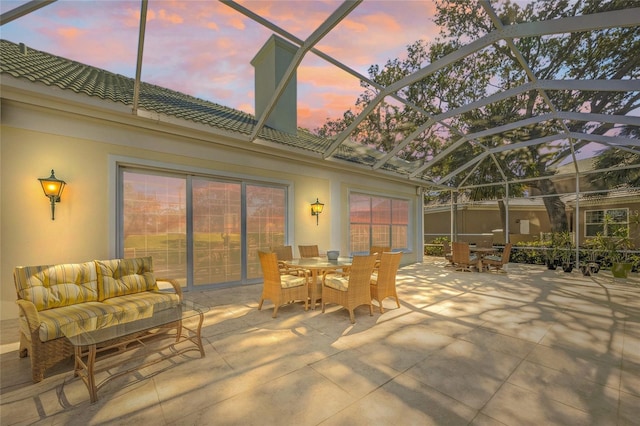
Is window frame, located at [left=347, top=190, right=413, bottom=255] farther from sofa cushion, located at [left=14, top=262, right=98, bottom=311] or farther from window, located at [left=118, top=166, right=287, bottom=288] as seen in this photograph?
sofa cushion, located at [left=14, top=262, right=98, bottom=311]

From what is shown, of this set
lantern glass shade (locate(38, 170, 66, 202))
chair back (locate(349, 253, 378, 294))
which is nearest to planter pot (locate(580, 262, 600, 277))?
chair back (locate(349, 253, 378, 294))

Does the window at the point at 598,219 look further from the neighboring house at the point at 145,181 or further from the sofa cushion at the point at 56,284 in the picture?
the sofa cushion at the point at 56,284

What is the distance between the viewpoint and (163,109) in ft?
14.8

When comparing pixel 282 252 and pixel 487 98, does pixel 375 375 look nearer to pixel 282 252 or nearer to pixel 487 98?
pixel 282 252

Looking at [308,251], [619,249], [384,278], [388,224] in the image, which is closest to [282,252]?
[308,251]

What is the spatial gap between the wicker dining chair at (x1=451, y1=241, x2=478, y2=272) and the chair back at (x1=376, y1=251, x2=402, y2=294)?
176 inches

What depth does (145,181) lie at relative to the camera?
15.7 ft

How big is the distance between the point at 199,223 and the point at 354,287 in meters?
3.43

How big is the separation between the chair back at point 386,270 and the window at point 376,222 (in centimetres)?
368

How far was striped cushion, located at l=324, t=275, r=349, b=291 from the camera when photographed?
12.7ft

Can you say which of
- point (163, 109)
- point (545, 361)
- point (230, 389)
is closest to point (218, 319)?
point (230, 389)

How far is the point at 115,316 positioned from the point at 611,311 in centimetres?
686

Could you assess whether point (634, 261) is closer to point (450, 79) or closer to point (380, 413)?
point (450, 79)

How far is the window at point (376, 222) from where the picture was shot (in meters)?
8.16
